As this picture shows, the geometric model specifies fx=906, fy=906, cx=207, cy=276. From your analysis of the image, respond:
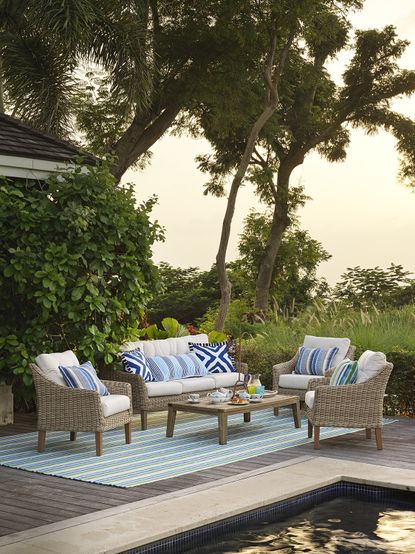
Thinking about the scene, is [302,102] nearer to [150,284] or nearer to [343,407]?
[150,284]

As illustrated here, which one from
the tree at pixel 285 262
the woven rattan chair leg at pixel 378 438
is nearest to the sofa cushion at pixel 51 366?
the woven rattan chair leg at pixel 378 438

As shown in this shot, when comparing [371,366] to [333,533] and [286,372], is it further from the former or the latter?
[333,533]

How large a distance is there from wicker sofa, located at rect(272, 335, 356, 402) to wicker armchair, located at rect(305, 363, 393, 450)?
1645 millimetres

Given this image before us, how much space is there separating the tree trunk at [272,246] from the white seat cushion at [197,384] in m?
14.4

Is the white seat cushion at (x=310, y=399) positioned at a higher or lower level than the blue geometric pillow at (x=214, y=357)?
lower

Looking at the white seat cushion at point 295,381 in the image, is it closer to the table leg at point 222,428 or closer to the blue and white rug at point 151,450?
the blue and white rug at point 151,450

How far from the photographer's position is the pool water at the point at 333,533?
5535 mm

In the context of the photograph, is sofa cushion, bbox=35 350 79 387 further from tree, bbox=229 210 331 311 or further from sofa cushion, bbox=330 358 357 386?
tree, bbox=229 210 331 311

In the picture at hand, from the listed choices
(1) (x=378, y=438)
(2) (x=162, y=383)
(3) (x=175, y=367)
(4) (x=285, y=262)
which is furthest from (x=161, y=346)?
(4) (x=285, y=262)

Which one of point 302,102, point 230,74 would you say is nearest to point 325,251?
point 302,102

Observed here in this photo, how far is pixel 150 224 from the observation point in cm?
1102

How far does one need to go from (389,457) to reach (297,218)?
18.1 meters

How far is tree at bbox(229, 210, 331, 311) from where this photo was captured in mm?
25844

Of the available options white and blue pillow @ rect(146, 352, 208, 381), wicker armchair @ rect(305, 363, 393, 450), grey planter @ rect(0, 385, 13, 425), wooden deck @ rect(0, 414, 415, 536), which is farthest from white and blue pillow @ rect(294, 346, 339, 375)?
grey planter @ rect(0, 385, 13, 425)
